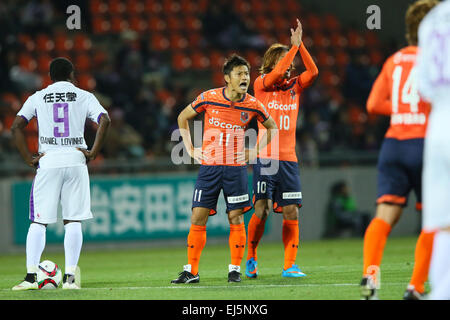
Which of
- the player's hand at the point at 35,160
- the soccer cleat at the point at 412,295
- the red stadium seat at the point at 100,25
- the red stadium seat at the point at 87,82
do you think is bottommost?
the soccer cleat at the point at 412,295

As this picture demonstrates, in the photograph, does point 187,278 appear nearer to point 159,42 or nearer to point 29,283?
point 29,283

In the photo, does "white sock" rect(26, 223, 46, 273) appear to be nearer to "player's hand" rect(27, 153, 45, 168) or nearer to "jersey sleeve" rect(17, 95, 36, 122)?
"player's hand" rect(27, 153, 45, 168)

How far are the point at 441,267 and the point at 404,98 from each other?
5.68 ft

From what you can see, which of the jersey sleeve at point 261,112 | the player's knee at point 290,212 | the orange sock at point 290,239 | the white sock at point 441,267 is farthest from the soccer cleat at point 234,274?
the white sock at point 441,267

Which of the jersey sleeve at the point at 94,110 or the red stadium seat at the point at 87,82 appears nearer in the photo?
the jersey sleeve at the point at 94,110

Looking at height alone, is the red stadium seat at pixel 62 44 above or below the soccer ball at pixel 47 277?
above

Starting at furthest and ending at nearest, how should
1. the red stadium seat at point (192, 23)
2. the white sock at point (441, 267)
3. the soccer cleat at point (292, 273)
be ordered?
1. the red stadium seat at point (192, 23)
2. the soccer cleat at point (292, 273)
3. the white sock at point (441, 267)

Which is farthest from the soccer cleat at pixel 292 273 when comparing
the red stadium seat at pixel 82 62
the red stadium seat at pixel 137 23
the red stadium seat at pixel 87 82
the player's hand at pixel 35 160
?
the red stadium seat at pixel 137 23

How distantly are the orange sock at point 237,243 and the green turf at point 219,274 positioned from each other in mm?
246

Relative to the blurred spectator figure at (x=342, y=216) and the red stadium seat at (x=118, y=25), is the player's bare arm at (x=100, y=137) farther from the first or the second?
the red stadium seat at (x=118, y=25)

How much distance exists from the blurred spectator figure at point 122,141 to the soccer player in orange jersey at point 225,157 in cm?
769

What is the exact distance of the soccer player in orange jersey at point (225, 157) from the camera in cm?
795

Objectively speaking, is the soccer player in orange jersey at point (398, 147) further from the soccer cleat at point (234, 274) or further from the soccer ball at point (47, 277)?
the soccer ball at point (47, 277)

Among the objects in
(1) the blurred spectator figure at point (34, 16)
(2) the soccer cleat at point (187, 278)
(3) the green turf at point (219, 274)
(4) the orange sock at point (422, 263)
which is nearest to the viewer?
(4) the orange sock at point (422, 263)
